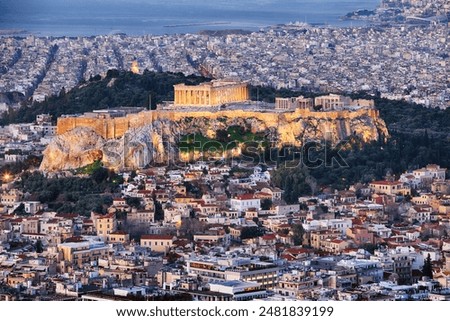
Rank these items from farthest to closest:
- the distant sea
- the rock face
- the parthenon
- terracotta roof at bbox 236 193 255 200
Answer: the distant sea → the parthenon → the rock face → terracotta roof at bbox 236 193 255 200

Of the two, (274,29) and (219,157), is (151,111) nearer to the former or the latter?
(219,157)

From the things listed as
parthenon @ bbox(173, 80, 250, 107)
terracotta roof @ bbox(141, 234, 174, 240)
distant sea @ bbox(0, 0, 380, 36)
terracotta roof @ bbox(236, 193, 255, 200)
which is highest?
distant sea @ bbox(0, 0, 380, 36)

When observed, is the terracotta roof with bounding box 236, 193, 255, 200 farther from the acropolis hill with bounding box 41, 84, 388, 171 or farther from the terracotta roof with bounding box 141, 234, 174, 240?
the terracotta roof with bounding box 141, 234, 174, 240

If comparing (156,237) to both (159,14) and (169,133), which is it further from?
(159,14)

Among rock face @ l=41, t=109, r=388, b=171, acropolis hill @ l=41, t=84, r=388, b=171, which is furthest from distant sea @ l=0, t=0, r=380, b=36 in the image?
rock face @ l=41, t=109, r=388, b=171

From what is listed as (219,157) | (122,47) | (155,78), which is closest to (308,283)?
(219,157)

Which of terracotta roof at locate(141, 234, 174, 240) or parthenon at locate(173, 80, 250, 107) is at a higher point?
parthenon at locate(173, 80, 250, 107)

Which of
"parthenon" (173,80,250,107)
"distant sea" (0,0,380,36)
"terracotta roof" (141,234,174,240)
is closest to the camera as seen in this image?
"terracotta roof" (141,234,174,240)
